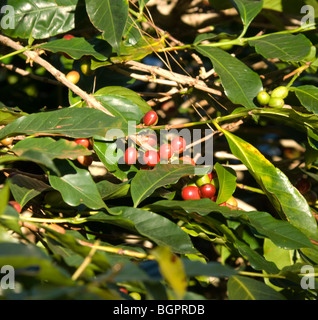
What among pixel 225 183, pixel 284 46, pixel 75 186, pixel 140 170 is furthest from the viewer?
pixel 284 46

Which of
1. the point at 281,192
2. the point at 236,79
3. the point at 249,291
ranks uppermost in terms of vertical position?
the point at 236,79

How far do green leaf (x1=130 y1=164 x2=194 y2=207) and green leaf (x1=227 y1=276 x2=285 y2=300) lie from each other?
29 cm

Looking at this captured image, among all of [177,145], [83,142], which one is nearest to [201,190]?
[177,145]

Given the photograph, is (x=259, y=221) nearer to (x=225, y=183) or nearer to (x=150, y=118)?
(x=225, y=183)

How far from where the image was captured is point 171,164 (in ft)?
3.84

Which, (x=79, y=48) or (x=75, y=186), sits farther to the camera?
(x=79, y=48)

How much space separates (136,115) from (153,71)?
20 centimetres

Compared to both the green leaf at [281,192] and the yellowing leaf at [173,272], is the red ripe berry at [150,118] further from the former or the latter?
the yellowing leaf at [173,272]

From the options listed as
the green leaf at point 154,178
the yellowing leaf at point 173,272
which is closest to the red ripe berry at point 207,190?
the green leaf at point 154,178

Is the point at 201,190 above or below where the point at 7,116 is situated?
below

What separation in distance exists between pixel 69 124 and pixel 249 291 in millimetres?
573

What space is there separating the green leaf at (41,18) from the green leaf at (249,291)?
956mm

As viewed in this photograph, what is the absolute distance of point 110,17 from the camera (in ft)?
4.02
